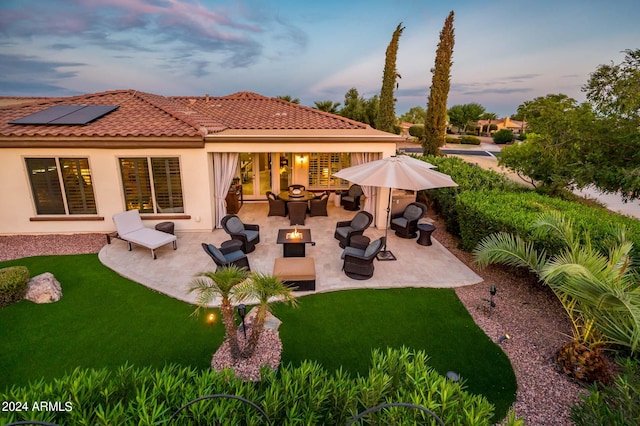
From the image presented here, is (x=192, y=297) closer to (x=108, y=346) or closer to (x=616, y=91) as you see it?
(x=108, y=346)

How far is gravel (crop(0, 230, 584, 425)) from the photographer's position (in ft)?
14.6

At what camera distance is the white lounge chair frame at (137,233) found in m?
9.02

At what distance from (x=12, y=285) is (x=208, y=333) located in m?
4.81

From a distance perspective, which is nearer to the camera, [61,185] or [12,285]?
[12,285]

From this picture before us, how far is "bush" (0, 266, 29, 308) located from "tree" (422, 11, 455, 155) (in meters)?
23.1

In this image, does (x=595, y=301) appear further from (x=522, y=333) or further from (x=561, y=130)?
(x=561, y=130)

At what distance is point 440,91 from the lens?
2159 centimetres

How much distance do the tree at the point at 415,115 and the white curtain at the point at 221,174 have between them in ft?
228

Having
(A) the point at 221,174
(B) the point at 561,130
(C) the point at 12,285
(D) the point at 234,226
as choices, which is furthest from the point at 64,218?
(B) the point at 561,130

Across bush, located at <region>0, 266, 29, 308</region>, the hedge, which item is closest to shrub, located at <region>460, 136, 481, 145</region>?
the hedge

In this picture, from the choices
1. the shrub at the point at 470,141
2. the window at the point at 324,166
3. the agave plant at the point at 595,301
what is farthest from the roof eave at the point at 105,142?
the shrub at the point at 470,141

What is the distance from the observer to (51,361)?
16.7 feet

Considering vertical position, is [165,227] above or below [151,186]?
below

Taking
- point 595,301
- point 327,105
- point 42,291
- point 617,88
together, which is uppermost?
point 327,105
